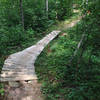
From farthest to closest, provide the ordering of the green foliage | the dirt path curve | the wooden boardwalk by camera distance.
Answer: the wooden boardwalk < the dirt path curve < the green foliage

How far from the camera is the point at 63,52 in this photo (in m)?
8.20

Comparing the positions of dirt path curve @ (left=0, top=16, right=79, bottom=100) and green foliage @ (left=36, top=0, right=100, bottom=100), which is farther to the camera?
dirt path curve @ (left=0, top=16, right=79, bottom=100)

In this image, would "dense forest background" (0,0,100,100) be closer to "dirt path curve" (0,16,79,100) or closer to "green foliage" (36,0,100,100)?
"green foliage" (36,0,100,100)

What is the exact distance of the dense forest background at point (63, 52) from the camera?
15.3ft

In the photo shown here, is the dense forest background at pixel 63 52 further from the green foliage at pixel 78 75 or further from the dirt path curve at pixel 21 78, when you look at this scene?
the dirt path curve at pixel 21 78

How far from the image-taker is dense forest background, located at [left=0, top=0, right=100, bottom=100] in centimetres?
467

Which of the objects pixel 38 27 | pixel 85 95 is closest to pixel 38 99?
pixel 85 95

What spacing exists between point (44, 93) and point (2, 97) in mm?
1382

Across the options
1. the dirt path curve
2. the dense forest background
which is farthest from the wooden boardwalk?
the dense forest background

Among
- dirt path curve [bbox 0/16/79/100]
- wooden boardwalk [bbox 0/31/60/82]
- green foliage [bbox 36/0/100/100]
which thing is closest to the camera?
green foliage [bbox 36/0/100/100]

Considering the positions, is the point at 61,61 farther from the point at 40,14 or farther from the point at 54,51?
the point at 40,14

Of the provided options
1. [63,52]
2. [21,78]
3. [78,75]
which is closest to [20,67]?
[21,78]

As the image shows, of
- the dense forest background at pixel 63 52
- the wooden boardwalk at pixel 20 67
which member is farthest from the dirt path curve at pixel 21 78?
the dense forest background at pixel 63 52

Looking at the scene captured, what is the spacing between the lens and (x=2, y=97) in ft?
14.7
